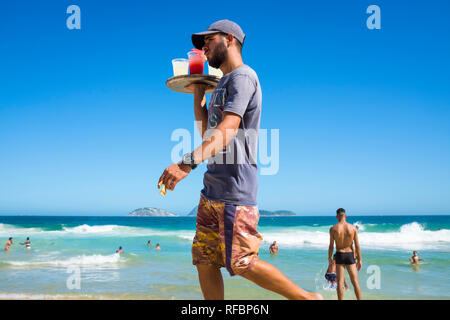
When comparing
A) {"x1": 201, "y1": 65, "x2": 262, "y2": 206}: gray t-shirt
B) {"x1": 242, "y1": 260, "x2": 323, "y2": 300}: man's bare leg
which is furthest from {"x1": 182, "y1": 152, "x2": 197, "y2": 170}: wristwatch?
{"x1": 242, "y1": 260, "x2": 323, "y2": 300}: man's bare leg

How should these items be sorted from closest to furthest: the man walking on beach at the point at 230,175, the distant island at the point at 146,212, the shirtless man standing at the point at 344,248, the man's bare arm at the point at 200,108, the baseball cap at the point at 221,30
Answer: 1. the man walking on beach at the point at 230,175
2. the baseball cap at the point at 221,30
3. the man's bare arm at the point at 200,108
4. the shirtless man standing at the point at 344,248
5. the distant island at the point at 146,212

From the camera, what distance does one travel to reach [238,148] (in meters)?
2.19

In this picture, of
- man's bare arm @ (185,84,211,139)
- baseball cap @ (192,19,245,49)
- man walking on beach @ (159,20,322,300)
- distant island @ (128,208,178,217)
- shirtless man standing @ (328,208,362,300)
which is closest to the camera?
man walking on beach @ (159,20,322,300)

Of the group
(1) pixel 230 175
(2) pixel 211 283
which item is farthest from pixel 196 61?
(2) pixel 211 283

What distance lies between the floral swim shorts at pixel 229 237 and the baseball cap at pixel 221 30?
0.97m

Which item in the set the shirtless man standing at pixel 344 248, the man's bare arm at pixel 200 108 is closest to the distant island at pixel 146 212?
the shirtless man standing at pixel 344 248

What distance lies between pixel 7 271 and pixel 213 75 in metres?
11.2

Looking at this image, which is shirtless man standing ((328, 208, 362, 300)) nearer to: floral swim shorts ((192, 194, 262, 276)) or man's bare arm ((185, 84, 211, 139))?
man's bare arm ((185, 84, 211, 139))

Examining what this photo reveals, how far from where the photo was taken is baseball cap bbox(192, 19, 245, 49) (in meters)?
2.29

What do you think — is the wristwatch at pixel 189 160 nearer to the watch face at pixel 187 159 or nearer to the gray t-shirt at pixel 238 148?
the watch face at pixel 187 159

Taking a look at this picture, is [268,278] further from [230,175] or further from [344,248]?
[344,248]

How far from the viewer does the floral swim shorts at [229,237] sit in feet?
6.91

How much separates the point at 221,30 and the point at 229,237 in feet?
3.99

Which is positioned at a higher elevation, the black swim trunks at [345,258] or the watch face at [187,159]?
the watch face at [187,159]
